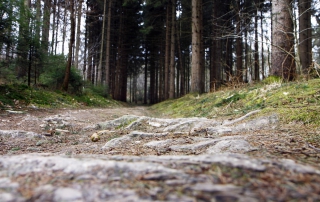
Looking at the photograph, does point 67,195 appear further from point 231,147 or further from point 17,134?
point 17,134

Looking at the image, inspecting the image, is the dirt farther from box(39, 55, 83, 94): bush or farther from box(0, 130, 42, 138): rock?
box(39, 55, 83, 94): bush

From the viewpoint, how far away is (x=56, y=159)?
117 cm

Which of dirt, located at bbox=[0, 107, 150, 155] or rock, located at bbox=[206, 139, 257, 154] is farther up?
rock, located at bbox=[206, 139, 257, 154]

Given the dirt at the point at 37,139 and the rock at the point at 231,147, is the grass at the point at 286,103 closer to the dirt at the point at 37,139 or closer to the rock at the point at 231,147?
the rock at the point at 231,147

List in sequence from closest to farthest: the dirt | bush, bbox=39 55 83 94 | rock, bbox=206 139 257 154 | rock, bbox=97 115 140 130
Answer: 1. rock, bbox=206 139 257 154
2. the dirt
3. rock, bbox=97 115 140 130
4. bush, bbox=39 55 83 94

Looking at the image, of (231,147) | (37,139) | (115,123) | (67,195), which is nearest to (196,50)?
(115,123)

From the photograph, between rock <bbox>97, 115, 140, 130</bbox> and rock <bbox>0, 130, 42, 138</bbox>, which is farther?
rock <bbox>97, 115, 140, 130</bbox>

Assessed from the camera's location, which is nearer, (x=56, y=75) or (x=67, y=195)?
(x=67, y=195)

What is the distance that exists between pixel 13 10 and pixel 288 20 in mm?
8027

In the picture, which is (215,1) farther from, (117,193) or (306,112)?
(117,193)

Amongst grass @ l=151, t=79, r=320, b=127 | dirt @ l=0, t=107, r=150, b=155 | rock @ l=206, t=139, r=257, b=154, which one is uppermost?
grass @ l=151, t=79, r=320, b=127

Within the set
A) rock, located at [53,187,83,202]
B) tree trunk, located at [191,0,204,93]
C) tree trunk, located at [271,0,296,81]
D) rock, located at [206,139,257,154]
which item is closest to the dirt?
rock, located at [206,139,257,154]

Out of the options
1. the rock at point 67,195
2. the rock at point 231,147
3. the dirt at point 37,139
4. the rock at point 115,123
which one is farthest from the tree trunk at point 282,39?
the rock at point 67,195

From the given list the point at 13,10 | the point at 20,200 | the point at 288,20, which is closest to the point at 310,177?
the point at 20,200
